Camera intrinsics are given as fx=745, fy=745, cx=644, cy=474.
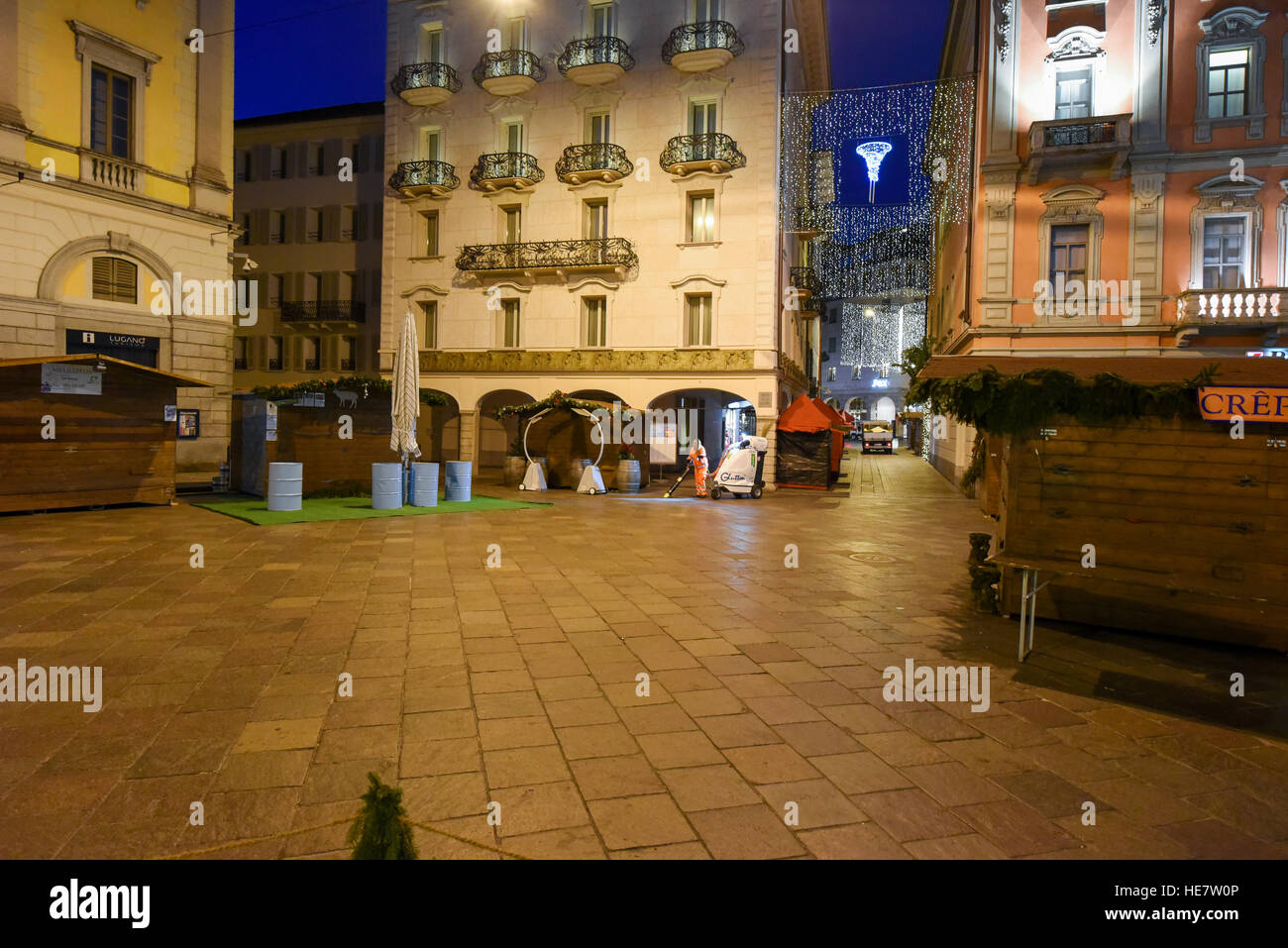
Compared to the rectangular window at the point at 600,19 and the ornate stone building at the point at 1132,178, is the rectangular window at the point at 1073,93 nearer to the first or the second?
the ornate stone building at the point at 1132,178

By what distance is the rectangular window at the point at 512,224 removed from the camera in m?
24.7

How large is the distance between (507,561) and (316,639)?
11.5 ft

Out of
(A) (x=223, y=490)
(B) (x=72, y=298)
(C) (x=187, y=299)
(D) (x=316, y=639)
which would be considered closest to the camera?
(D) (x=316, y=639)

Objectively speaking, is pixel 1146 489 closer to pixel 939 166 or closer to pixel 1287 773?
pixel 1287 773

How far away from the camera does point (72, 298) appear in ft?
57.4

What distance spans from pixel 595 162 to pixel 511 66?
468cm

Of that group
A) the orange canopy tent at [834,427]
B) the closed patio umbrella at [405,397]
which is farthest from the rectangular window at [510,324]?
the closed patio umbrella at [405,397]

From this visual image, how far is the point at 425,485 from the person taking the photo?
1427 cm

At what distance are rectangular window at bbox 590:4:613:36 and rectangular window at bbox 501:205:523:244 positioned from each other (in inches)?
240

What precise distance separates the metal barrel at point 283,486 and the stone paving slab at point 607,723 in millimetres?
4647

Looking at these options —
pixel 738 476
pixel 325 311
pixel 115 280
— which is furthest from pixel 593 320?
pixel 325 311

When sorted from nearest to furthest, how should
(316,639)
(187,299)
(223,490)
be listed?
(316,639), (223,490), (187,299)

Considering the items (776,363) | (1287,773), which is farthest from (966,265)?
(1287,773)

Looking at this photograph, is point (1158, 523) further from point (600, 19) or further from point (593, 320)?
point (600, 19)
